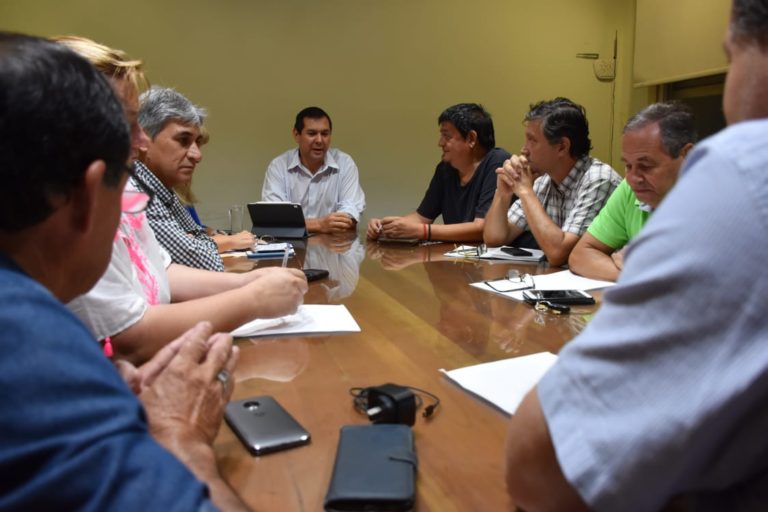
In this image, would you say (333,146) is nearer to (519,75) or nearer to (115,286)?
(519,75)

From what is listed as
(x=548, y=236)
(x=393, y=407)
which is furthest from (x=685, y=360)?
(x=548, y=236)

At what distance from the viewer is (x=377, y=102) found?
14.8ft

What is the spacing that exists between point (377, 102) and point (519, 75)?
120 centimetres

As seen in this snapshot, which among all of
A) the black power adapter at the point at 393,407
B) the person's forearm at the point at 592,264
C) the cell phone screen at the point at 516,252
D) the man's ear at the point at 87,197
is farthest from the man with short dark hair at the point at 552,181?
the man's ear at the point at 87,197

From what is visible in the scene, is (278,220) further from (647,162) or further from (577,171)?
(647,162)

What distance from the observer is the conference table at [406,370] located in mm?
760

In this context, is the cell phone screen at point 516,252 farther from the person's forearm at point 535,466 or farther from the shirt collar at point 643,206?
the person's forearm at point 535,466

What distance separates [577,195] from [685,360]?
2317 mm

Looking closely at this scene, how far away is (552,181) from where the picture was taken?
2842 mm

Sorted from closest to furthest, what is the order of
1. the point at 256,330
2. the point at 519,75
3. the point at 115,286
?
the point at 115,286 < the point at 256,330 < the point at 519,75

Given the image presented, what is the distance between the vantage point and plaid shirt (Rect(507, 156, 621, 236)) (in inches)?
99.0

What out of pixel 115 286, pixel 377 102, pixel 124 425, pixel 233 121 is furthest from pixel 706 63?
pixel 124 425

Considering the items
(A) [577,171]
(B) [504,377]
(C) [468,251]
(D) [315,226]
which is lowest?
(D) [315,226]

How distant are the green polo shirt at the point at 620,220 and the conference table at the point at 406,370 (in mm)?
313
